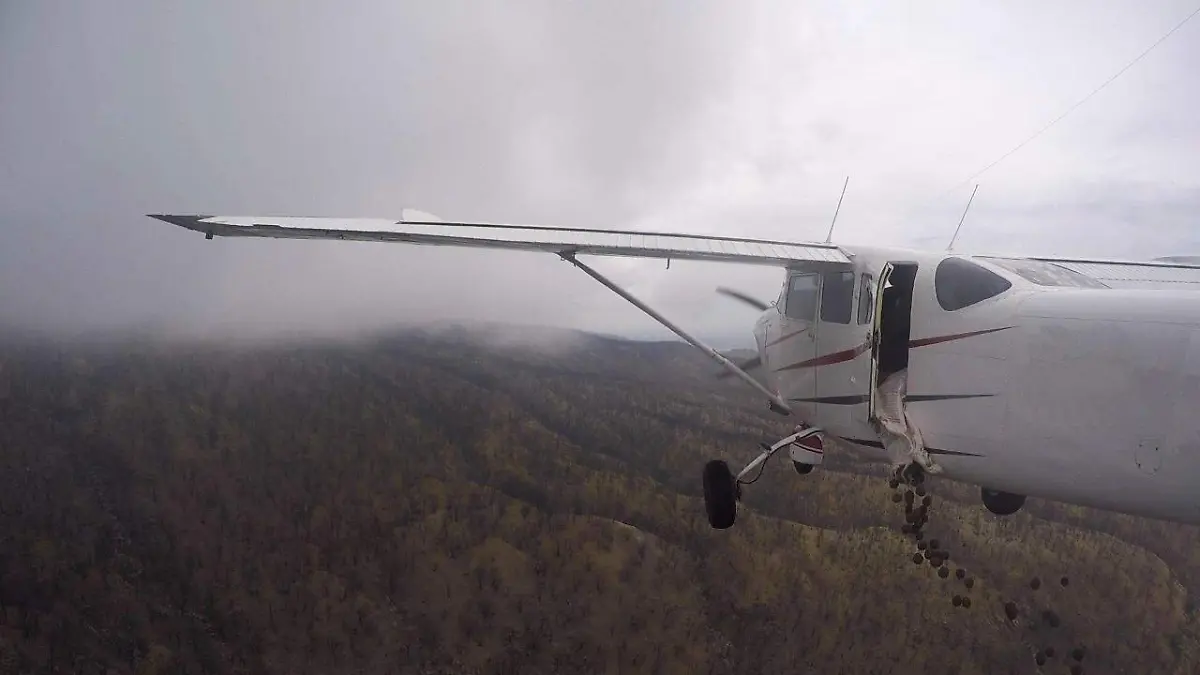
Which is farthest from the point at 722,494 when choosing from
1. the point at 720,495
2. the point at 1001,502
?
the point at 1001,502

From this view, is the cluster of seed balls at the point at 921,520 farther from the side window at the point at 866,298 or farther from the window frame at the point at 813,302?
the window frame at the point at 813,302

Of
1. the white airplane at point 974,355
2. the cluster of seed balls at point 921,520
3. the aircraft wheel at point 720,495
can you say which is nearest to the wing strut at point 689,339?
the white airplane at point 974,355

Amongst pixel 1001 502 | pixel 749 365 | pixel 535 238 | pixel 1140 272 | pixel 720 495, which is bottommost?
pixel 720 495

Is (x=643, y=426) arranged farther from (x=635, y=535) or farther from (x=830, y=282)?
(x=830, y=282)

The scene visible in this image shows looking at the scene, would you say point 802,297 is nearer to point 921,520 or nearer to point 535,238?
point 921,520

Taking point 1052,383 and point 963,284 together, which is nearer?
point 1052,383

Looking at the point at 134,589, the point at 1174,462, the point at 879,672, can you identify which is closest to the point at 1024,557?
the point at 879,672
